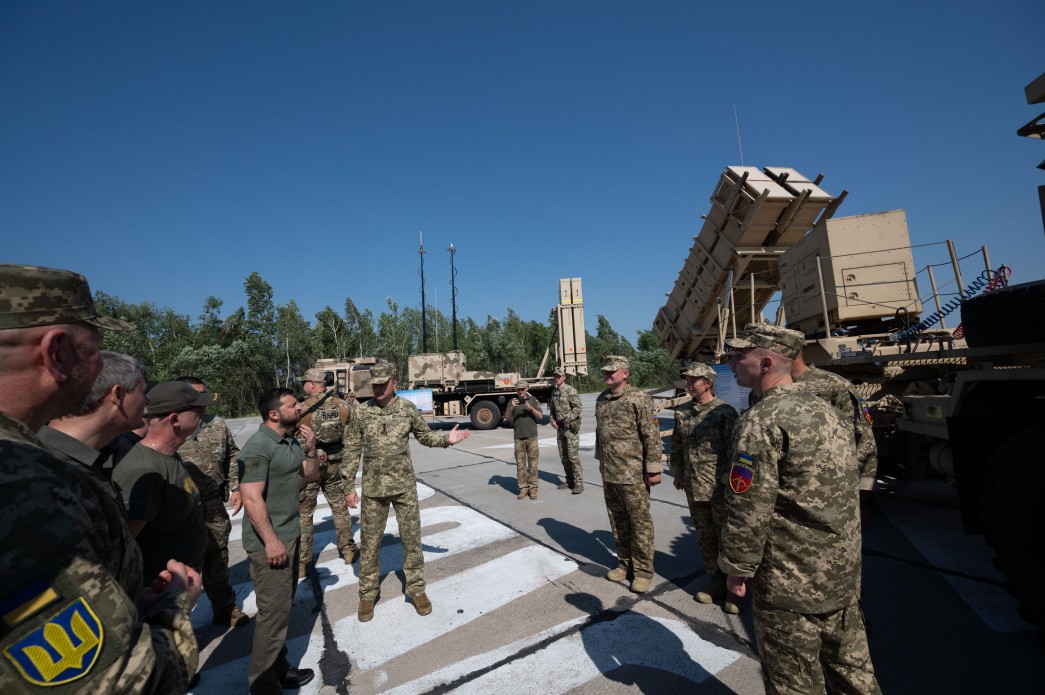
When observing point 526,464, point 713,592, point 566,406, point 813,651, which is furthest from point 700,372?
point 526,464

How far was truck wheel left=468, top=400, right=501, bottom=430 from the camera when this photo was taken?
14320 millimetres

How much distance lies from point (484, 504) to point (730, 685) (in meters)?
4.02

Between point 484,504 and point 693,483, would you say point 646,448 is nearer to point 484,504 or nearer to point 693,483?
point 693,483

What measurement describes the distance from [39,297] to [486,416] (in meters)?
13.5

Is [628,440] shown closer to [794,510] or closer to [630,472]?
[630,472]

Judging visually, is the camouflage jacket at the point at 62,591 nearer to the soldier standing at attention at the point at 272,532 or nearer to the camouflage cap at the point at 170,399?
the camouflage cap at the point at 170,399

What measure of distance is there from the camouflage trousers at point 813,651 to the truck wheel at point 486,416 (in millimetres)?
12549

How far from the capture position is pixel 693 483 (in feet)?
11.7

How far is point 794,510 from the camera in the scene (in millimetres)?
1924

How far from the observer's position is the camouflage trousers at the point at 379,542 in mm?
3420

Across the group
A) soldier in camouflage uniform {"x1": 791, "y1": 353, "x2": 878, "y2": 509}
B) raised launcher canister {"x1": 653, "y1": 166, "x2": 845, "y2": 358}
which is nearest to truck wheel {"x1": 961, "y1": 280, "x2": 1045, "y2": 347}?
soldier in camouflage uniform {"x1": 791, "y1": 353, "x2": 878, "y2": 509}

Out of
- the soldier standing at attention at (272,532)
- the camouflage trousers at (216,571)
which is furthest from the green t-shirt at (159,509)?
the camouflage trousers at (216,571)

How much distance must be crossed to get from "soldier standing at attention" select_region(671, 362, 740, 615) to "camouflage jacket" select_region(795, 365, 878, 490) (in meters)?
0.62

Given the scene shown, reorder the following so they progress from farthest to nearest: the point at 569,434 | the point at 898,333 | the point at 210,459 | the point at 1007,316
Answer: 1. the point at 569,434
2. the point at 898,333
3. the point at 210,459
4. the point at 1007,316
